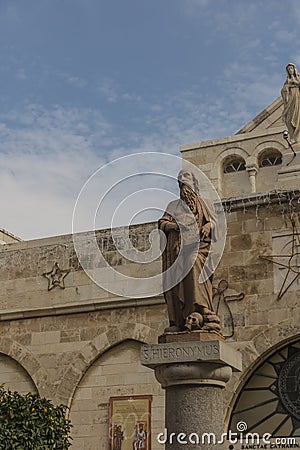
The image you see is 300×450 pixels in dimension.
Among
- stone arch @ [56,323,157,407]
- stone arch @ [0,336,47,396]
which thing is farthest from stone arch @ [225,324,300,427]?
stone arch @ [0,336,47,396]

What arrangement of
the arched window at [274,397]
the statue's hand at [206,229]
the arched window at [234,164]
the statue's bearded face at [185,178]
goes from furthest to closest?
the arched window at [234,164] < the arched window at [274,397] < the statue's bearded face at [185,178] < the statue's hand at [206,229]

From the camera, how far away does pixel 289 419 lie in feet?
45.1

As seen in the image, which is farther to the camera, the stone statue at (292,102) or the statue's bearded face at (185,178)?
the stone statue at (292,102)

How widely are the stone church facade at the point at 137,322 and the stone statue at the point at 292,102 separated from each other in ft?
2.48

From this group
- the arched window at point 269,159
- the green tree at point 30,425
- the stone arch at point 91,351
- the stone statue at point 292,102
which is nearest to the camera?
the green tree at point 30,425

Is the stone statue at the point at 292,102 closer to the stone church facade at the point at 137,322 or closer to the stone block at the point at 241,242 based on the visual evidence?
the stone church facade at the point at 137,322

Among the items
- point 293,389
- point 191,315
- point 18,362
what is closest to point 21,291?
point 18,362

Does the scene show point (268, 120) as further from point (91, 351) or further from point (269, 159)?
point (91, 351)

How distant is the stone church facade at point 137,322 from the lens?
14.2 metres

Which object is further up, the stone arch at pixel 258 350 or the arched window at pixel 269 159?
the arched window at pixel 269 159

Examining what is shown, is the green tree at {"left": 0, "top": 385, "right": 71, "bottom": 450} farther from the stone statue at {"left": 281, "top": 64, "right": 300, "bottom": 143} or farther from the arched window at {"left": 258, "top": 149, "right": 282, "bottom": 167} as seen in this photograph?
the arched window at {"left": 258, "top": 149, "right": 282, "bottom": 167}

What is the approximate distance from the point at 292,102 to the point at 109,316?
5781 millimetres

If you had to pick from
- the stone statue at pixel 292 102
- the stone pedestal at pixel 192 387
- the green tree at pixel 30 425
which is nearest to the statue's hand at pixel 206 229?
the stone pedestal at pixel 192 387

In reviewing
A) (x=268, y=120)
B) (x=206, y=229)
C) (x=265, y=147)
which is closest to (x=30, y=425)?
(x=206, y=229)
